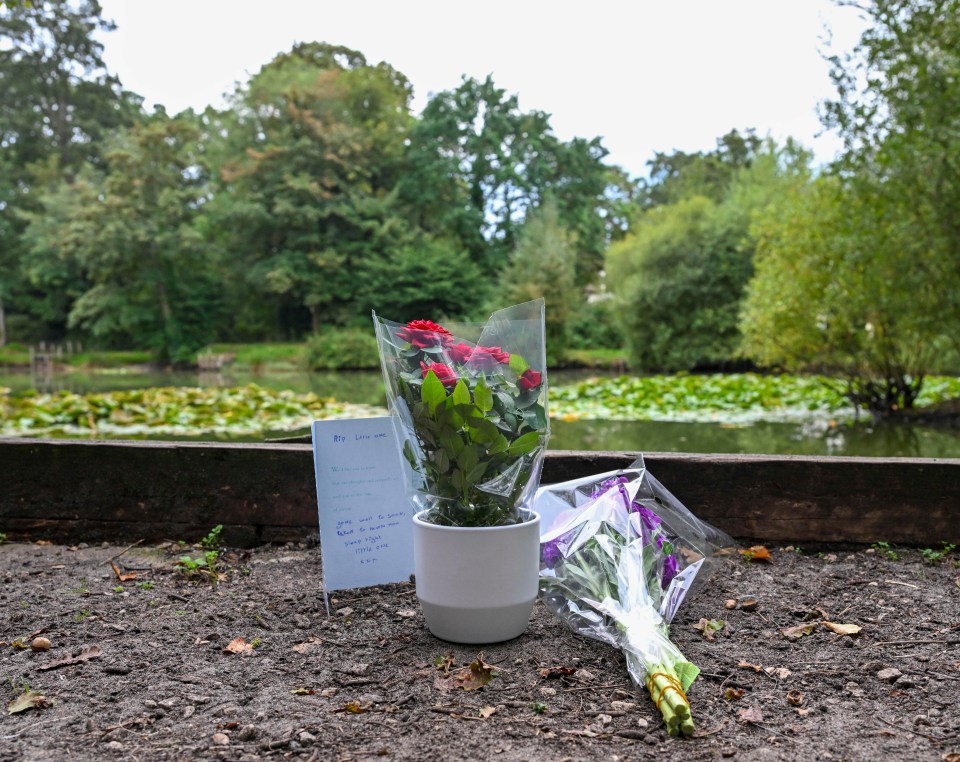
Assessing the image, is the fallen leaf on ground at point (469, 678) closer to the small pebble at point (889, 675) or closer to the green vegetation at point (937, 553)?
the small pebble at point (889, 675)

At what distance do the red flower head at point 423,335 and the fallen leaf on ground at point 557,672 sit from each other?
0.85m

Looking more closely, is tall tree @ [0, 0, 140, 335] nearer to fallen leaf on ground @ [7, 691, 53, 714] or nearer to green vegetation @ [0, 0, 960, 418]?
green vegetation @ [0, 0, 960, 418]

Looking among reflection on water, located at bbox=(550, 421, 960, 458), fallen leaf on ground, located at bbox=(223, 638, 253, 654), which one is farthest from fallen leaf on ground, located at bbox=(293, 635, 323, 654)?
reflection on water, located at bbox=(550, 421, 960, 458)

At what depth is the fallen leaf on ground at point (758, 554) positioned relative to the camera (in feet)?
8.75

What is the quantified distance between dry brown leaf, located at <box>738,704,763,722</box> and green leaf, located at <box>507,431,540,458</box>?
744mm

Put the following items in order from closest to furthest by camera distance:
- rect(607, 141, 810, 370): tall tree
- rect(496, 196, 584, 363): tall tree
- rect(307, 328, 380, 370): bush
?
1. rect(607, 141, 810, 370): tall tree
2. rect(307, 328, 380, 370): bush
3. rect(496, 196, 584, 363): tall tree

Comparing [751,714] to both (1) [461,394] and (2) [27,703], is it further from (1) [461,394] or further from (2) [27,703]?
(2) [27,703]

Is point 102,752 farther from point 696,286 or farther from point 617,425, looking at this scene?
point 696,286

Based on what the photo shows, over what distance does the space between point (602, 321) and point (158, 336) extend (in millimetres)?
17491

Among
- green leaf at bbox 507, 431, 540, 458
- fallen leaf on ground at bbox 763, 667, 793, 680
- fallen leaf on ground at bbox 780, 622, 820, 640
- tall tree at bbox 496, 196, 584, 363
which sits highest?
tall tree at bbox 496, 196, 584, 363

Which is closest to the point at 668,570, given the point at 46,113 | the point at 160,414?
the point at 160,414

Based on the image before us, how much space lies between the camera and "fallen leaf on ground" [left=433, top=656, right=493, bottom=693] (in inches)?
68.1

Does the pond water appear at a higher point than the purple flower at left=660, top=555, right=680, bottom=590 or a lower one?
lower

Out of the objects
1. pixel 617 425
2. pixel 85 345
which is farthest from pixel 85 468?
pixel 85 345
